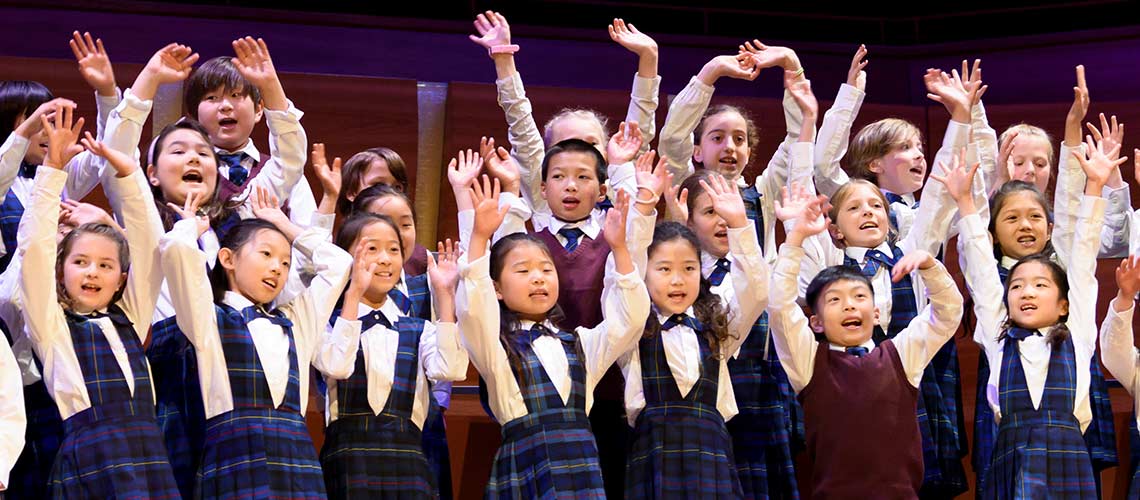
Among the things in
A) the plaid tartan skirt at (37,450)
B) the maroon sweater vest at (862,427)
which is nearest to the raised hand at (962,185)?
the maroon sweater vest at (862,427)

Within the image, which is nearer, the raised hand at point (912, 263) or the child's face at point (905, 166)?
the raised hand at point (912, 263)

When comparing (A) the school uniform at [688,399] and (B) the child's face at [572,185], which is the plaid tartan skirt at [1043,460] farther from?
(B) the child's face at [572,185]

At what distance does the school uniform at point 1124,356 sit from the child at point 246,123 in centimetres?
191

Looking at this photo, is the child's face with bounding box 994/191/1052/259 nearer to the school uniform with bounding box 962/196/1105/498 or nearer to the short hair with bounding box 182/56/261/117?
the school uniform with bounding box 962/196/1105/498

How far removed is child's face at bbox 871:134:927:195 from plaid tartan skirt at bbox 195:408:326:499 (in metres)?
1.88

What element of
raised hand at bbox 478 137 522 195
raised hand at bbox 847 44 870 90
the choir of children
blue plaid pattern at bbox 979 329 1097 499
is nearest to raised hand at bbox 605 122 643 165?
the choir of children

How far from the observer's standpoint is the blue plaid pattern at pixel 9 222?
330cm

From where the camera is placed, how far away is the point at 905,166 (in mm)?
4047

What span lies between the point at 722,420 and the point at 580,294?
0.46 m

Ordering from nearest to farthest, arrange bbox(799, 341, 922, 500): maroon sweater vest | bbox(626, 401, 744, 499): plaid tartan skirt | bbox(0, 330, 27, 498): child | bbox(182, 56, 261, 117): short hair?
bbox(0, 330, 27, 498): child, bbox(626, 401, 744, 499): plaid tartan skirt, bbox(799, 341, 922, 500): maroon sweater vest, bbox(182, 56, 261, 117): short hair

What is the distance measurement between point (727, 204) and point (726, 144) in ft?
2.12

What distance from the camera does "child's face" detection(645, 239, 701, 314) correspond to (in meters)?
3.32

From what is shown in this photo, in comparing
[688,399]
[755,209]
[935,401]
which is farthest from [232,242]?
[935,401]

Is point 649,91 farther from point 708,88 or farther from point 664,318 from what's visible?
point 664,318
